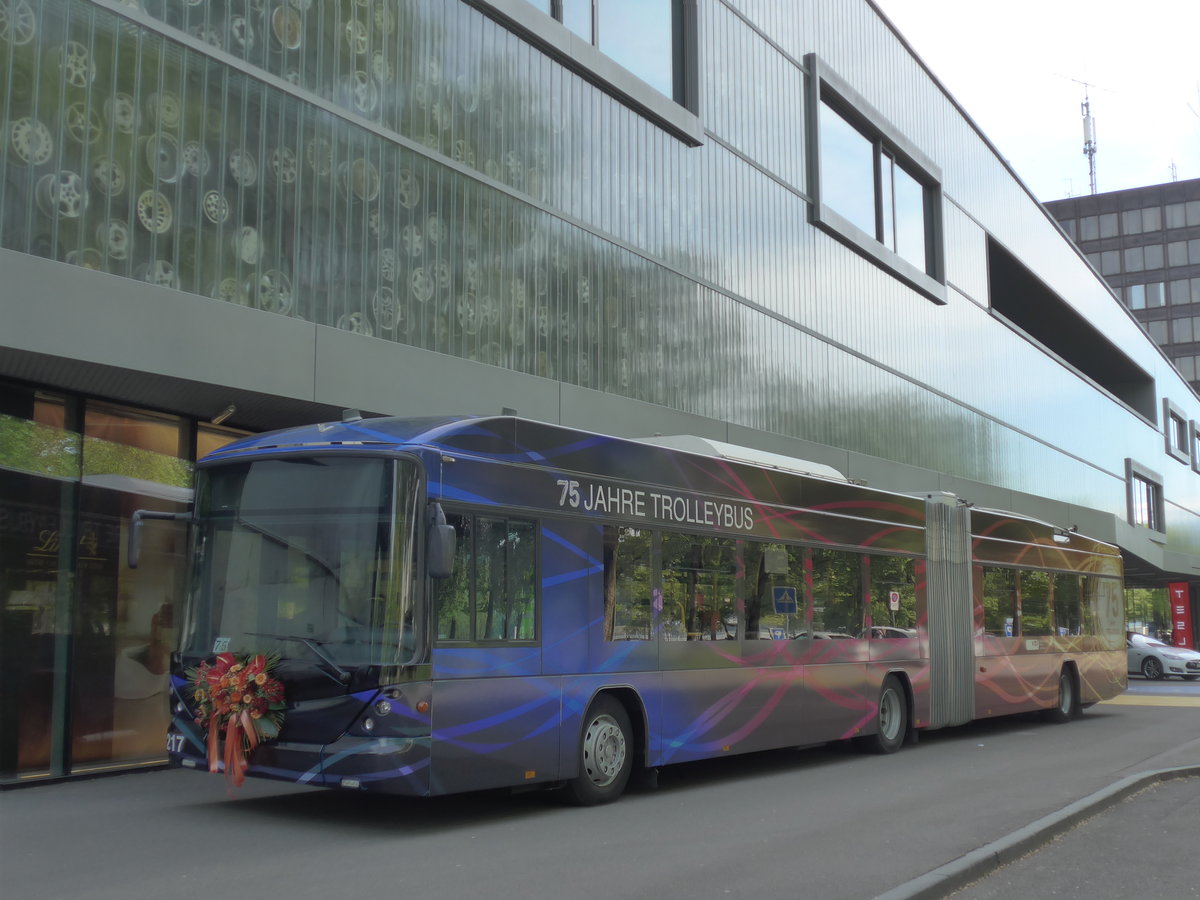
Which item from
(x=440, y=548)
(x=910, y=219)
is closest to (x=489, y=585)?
(x=440, y=548)

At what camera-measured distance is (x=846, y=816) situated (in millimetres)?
9977

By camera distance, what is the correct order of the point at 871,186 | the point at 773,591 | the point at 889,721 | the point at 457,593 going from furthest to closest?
the point at 871,186 → the point at 889,721 → the point at 773,591 → the point at 457,593

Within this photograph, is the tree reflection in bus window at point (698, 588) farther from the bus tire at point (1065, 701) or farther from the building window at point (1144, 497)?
the building window at point (1144, 497)

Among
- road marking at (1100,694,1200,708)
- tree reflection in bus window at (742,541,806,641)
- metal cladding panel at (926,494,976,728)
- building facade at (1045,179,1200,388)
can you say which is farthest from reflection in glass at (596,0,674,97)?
building facade at (1045,179,1200,388)

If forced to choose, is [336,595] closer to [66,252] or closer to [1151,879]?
[66,252]

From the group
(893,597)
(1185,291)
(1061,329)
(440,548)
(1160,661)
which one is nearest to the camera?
(440,548)

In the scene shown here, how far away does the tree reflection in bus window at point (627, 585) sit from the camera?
10617 mm

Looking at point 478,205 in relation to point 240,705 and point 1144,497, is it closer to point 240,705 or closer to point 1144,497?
point 240,705

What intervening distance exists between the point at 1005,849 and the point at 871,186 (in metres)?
22.3

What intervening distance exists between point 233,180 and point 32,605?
4.54 m

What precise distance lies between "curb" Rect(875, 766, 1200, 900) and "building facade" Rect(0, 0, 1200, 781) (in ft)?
25.6

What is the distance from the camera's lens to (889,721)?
50.7ft

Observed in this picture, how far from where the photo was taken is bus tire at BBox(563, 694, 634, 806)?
1018 centimetres

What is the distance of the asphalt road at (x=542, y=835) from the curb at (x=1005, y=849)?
13 centimetres
